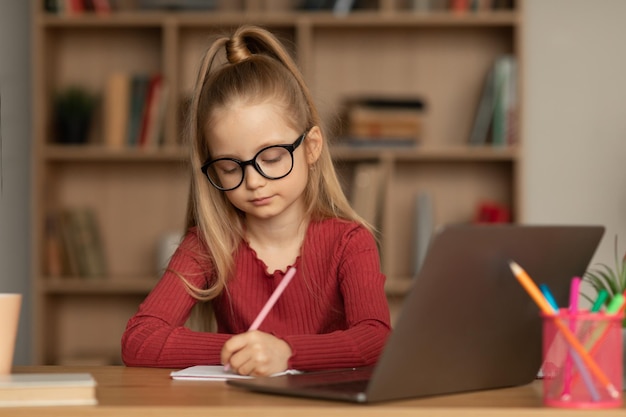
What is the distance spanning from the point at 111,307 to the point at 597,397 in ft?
10.3

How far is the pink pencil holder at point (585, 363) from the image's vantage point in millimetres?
870

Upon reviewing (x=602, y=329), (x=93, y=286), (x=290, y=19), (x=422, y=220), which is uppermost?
(x=290, y=19)

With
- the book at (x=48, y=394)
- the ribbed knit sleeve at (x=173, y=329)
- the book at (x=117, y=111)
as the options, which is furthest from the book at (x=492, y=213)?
the book at (x=48, y=394)

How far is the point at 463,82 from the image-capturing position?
3.76 metres

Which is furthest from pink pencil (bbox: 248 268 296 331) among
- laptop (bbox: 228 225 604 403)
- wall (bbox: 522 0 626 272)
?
wall (bbox: 522 0 626 272)

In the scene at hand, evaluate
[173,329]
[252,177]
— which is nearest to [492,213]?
[252,177]

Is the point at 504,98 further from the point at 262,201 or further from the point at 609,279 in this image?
the point at 609,279

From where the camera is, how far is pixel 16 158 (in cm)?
360

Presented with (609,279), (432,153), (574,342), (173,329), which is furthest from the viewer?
(432,153)

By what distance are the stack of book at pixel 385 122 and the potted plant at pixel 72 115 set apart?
39.9 inches

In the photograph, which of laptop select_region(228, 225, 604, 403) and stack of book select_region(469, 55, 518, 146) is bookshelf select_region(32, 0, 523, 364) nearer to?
stack of book select_region(469, 55, 518, 146)

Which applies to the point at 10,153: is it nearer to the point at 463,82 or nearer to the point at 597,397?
the point at 463,82

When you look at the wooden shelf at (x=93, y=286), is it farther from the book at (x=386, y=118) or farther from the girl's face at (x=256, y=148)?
the girl's face at (x=256, y=148)

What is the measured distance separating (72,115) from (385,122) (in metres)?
1.18
